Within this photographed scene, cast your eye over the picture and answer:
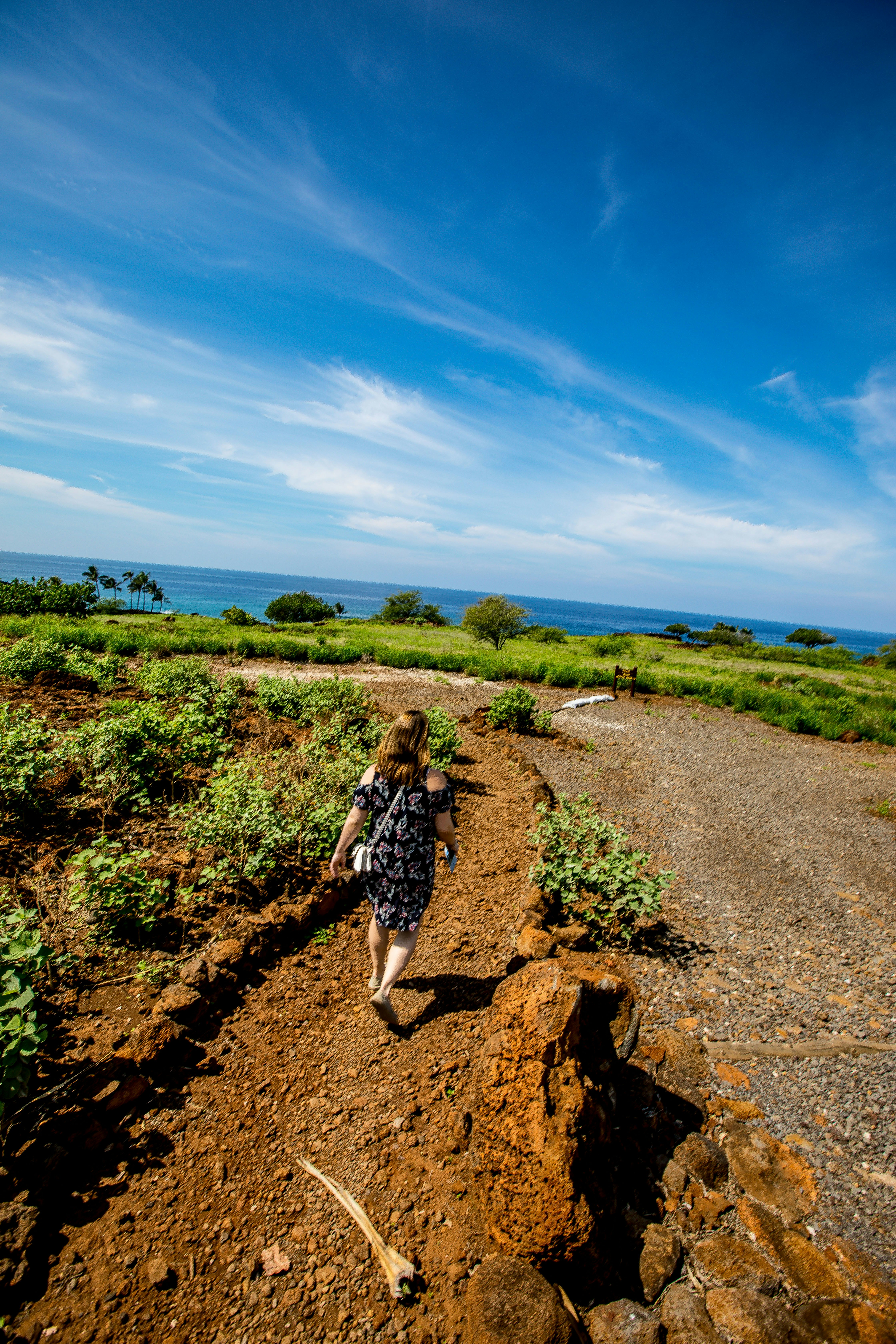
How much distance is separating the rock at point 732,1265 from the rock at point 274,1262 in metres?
1.52

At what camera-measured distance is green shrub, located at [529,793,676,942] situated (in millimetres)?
4309

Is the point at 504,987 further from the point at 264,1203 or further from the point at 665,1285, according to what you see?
the point at 264,1203

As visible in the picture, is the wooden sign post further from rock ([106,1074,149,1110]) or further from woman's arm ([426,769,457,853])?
rock ([106,1074,149,1110])

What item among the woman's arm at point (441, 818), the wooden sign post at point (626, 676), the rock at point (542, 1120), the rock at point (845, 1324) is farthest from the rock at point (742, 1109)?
the wooden sign post at point (626, 676)

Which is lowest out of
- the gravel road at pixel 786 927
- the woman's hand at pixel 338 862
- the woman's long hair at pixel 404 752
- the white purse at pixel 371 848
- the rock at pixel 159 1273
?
the gravel road at pixel 786 927

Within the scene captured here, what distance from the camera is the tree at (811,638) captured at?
70.9 m

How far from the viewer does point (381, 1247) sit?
6.99 ft

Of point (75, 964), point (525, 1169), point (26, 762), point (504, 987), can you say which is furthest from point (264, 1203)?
point (26, 762)

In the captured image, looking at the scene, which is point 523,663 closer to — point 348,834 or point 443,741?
point 443,741

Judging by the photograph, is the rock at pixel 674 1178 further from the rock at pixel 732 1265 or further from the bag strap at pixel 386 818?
the bag strap at pixel 386 818

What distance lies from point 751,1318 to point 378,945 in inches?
86.7

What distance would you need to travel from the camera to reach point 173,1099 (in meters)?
2.71

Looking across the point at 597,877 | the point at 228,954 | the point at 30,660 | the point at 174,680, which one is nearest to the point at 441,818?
the point at 228,954

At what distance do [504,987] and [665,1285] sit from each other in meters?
1.20
